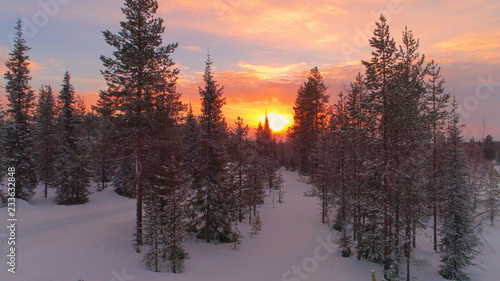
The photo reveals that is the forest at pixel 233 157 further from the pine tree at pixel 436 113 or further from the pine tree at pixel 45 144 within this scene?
the pine tree at pixel 45 144

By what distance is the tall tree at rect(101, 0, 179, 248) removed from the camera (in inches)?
623

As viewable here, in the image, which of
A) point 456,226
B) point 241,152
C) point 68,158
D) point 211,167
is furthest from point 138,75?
point 456,226

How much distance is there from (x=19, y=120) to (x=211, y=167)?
24.7 meters

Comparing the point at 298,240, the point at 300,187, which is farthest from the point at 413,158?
the point at 300,187

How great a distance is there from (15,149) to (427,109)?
140 ft

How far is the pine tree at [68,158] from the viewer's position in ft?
95.1

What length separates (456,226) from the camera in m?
18.7

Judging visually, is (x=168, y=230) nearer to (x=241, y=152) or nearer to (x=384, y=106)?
(x=241, y=152)

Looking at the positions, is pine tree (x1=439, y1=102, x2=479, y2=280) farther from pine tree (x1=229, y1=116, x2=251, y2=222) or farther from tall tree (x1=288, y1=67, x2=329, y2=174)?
tall tree (x1=288, y1=67, x2=329, y2=174)

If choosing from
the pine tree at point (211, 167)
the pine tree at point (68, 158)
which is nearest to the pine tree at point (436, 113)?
the pine tree at point (211, 167)

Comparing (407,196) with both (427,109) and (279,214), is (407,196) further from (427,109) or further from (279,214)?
(279,214)

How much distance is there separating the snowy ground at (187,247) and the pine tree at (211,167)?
2.22 meters

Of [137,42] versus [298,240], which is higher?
[137,42]

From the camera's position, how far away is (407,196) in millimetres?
16031
